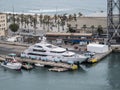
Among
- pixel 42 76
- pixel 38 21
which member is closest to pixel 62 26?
pixel 38 21

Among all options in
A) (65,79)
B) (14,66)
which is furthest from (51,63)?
(65,79)

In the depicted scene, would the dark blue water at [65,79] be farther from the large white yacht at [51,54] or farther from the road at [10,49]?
the road at [10,49]

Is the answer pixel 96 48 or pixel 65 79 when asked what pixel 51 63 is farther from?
pixel 96 48

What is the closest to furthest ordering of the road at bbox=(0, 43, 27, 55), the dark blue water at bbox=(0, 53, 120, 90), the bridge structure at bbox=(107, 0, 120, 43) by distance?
1. the dark blue water at bbox=(0, 53, 120, 90)
2. the road at bbox=(0, 43, 27, 55)
3. the bridge structure at bbox=(107, 0, 120, 43)

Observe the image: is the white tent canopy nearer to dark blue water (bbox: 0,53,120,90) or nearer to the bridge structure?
dark blue water (bbox: 0,53,120,90)

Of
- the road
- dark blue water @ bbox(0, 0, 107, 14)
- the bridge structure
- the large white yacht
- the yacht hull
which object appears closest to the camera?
the yacht hull

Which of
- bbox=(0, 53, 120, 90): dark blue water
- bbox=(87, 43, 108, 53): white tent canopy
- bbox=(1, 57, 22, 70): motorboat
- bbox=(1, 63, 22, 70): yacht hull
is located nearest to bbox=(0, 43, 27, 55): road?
bbox=(1, 57, 22, 70): motorboat

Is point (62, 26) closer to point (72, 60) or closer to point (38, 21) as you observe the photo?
point (38, 21)

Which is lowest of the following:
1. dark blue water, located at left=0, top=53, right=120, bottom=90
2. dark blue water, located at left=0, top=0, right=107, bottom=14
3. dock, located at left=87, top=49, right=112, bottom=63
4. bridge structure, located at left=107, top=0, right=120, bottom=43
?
dark blue water, located at left=0, top=53, right=120, bottom=90
